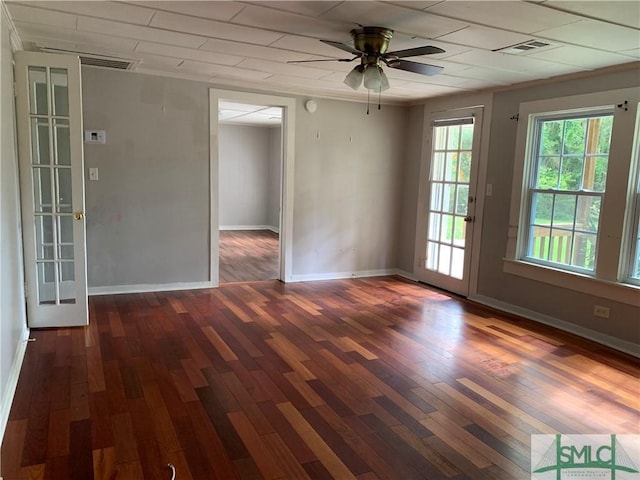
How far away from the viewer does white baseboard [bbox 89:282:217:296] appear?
4941mm

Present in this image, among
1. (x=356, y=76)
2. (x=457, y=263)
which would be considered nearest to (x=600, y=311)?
(x=457, y=263)

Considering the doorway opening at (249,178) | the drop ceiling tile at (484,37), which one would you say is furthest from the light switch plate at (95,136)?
the doorway opening at (249,178)

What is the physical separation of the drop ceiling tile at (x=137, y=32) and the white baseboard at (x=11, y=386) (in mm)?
2237

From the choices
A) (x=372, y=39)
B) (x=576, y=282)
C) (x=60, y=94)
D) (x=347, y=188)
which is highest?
(x=372, y=39)

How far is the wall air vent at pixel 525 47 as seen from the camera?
325 centimetres

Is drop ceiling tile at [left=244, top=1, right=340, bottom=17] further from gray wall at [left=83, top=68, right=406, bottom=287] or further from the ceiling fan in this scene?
gray wall at [left=83, top=68, right=406, bottom=287]

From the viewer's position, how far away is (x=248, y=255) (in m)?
7.44

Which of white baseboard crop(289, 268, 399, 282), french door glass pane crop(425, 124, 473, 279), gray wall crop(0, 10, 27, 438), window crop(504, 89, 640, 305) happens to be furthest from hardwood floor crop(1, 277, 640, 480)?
white baseboard crop(289, 268, 399, 282)

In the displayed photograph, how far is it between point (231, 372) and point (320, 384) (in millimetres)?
618

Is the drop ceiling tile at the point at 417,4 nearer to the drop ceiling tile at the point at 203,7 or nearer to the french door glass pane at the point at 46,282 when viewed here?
the drop ceiling tile at the point at 203,7

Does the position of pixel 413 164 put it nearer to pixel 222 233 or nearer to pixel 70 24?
pixel 70 24

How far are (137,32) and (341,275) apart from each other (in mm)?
3804

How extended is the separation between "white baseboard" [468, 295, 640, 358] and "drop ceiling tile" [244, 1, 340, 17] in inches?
135
